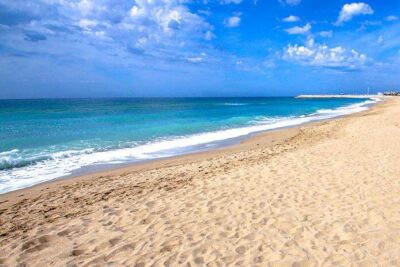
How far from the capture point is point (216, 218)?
565cm

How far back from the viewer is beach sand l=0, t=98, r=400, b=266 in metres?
4.40

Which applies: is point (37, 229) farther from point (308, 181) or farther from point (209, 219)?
point (308, 181)

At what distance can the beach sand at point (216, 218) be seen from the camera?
440 cm

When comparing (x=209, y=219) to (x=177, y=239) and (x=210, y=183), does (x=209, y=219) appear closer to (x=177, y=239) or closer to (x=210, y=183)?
(x=177, y=239)

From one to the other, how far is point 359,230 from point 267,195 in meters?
2.15

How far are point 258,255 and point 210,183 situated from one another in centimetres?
368

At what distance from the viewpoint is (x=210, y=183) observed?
7.95m

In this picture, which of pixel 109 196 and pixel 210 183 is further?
pixel 210 183

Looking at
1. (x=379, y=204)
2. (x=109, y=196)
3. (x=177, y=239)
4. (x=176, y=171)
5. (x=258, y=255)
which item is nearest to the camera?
(x=258, y=255)

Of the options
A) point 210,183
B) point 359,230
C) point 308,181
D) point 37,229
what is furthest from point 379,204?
point 37,229

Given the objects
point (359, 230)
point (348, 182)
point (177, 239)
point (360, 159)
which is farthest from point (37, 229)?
point (360, 159)

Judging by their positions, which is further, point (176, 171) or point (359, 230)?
point (176, 171)

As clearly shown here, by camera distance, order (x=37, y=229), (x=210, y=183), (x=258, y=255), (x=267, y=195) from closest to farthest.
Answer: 1. (x=258, y=255)
2. (x=37, y=229)
3. (x=267, y=195)
4. (x=210, y=183)

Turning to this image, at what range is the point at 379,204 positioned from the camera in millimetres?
5992
